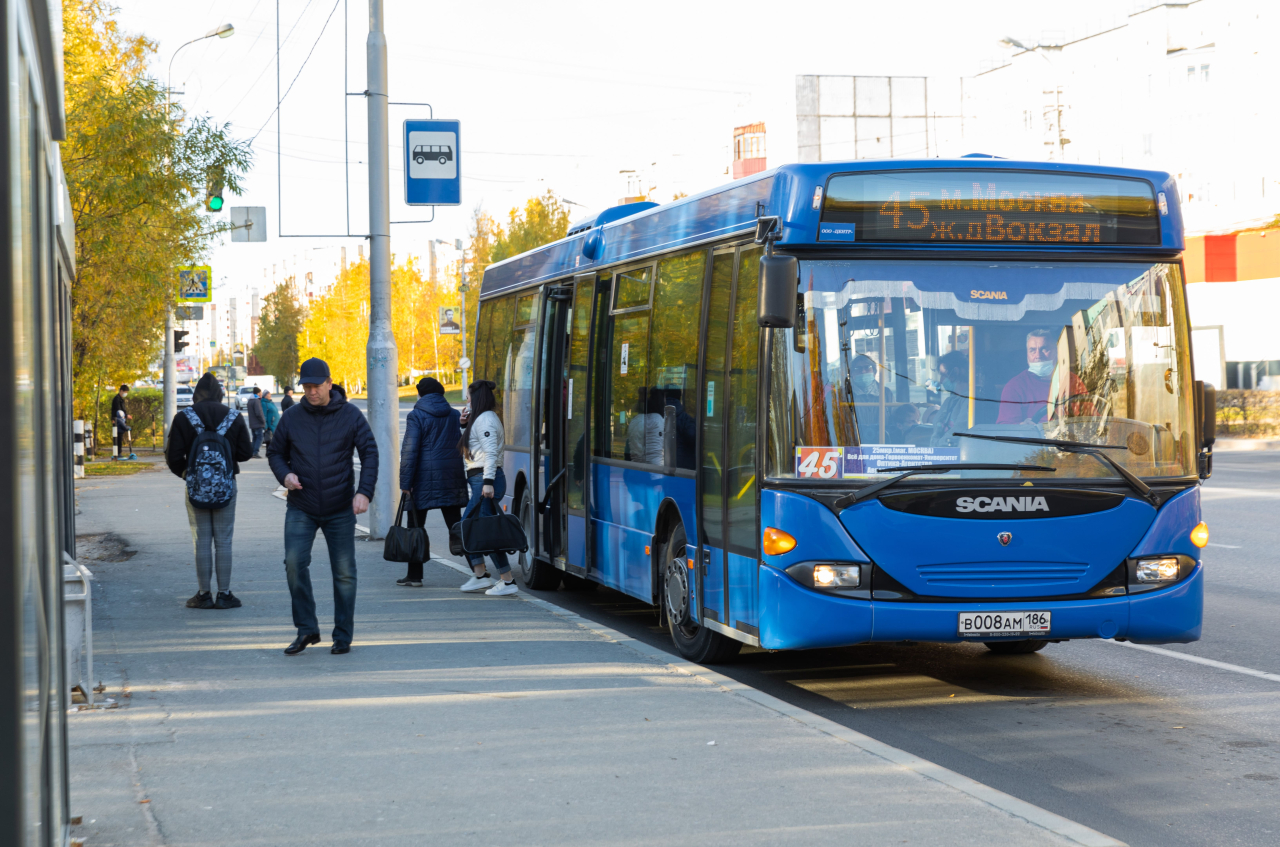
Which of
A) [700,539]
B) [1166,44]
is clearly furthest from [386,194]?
[1166,44]

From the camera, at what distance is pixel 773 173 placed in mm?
7656

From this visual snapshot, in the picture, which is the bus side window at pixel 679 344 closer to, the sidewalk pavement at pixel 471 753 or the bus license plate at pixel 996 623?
the sidewalk pavement at pixel 471 753

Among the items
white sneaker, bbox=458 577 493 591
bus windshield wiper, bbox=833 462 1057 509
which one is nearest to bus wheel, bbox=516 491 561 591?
white sneaker, bbox=458 577 493 591

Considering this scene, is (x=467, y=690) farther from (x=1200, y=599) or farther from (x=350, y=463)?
(x=1200, y=599)

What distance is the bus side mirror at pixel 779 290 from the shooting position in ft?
23.4

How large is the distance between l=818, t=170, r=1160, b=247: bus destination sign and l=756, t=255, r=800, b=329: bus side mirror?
1.22 feet

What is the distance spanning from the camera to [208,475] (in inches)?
426

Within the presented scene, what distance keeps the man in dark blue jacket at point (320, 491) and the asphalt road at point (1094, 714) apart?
2246 millimetres

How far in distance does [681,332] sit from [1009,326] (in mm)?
2284

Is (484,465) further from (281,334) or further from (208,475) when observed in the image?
(281,334)

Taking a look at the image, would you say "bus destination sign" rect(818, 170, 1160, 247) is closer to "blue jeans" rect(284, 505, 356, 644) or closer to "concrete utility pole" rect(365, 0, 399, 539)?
"blue jeans" rect(284, 505, 356, 644)

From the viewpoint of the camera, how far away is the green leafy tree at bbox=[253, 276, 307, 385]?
4988 inches

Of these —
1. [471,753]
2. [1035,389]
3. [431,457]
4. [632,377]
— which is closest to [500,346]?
[431,457]

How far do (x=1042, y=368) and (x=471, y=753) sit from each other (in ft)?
11.6
